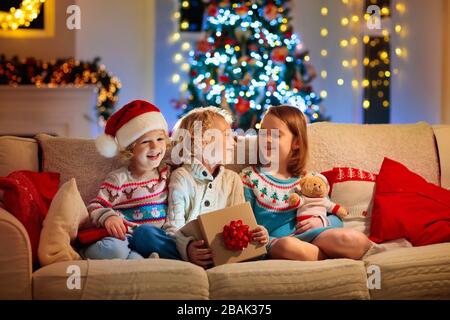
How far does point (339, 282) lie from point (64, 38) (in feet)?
13.3

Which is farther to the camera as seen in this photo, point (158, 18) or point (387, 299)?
point (158, 18)

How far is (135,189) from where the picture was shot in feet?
8.54

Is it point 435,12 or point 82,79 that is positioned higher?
point 435,12

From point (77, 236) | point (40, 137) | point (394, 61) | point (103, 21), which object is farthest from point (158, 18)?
point (77, 236)

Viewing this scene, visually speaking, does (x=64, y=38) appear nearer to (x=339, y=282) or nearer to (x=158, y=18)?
(x=158, y=18)

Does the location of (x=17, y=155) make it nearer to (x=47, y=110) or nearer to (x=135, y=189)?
(x=135, y=189)

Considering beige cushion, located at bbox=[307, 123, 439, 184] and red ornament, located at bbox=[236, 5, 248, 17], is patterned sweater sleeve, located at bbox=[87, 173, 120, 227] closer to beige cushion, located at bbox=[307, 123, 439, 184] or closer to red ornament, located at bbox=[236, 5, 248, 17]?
beige cushion, located at bbox=[307, 123, 439, 184]

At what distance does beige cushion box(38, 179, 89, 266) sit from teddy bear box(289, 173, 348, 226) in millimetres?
824

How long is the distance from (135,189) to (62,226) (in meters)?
0.39

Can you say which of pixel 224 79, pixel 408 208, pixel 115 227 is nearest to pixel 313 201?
pixel 408 208

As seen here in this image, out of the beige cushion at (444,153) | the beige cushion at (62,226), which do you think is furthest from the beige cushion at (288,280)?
the beige cushion at (444,153)

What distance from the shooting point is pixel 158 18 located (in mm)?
6148

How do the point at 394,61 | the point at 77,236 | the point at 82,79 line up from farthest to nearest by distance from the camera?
1. the point at 394,61
2. the point at 82,79
3. the point at 77,236

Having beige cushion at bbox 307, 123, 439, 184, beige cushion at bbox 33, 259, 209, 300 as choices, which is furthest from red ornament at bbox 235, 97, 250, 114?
beige cushion at bbox 33, 259, 209, 300
